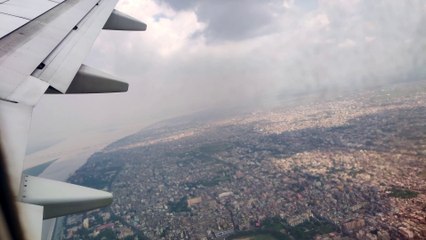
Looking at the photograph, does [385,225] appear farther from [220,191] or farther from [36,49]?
[36,49]

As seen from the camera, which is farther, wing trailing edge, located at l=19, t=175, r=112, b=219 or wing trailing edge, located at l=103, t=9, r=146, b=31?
wing trailing edge, located at l=103, t=9, r=146, b=31

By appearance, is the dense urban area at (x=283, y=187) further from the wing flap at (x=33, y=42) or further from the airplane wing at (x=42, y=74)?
the wing flap at (x=33, y=42)

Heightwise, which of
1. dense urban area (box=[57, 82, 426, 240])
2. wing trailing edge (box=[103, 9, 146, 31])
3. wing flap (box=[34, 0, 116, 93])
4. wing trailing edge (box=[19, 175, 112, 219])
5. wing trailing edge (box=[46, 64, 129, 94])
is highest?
wing trailing edge (box=[103, 9, 146, 31])

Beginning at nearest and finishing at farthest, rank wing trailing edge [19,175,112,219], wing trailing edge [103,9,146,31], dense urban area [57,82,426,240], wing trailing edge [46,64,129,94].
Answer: wing trailing edge [19,175,112,219] < wing trailing edge [46,64,129,94] < wing trailing edge [103,9,146,31] < dense urban area [57,82,426,240]

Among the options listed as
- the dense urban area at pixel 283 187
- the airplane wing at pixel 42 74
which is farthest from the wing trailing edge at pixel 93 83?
the dense urban area at pixel 283 187

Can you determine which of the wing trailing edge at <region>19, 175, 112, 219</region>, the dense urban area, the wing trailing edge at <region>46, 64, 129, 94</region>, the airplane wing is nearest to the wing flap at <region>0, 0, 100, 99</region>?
the airplane wing

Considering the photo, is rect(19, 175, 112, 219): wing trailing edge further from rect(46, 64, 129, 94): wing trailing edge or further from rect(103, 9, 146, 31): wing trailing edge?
rect(103, 9, 146, 31): wing trailing edge

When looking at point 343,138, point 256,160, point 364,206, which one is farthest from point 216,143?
point 364,206
